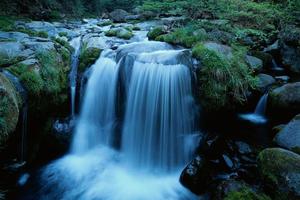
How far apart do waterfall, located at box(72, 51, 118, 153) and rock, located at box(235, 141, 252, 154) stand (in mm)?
3206

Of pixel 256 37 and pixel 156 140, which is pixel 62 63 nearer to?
pixel 156 140

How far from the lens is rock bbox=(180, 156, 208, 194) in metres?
4.50

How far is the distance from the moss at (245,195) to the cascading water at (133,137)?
47.7 inches

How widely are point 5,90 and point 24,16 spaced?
11196mm

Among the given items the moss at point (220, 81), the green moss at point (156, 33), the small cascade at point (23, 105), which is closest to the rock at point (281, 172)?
the moss at point (220, 81)

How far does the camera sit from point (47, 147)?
5.59 meters

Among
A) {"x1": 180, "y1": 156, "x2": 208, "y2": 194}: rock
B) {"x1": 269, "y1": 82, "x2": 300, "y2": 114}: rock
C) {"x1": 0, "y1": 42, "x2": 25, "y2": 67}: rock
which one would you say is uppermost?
{"x1": 0, "y1": 42, "x2": 25, "y2": 67}: rock

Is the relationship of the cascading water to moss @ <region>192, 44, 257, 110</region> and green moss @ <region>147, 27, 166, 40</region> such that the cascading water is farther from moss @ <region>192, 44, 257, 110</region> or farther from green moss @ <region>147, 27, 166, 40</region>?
green moss @ <region>147, 27, 166, 40</region>

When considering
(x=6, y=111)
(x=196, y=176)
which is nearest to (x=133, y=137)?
(x=196, y=176)

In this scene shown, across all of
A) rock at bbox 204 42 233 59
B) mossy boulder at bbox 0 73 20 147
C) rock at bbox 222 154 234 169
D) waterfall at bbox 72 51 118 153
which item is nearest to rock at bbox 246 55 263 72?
rock at bbox 204 42 233 59

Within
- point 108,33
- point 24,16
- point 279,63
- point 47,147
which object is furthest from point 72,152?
point 24,16

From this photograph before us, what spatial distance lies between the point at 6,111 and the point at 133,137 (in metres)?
2.93

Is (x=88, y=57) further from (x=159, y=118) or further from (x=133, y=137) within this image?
(x=159, y=118)

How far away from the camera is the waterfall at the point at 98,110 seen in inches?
237
